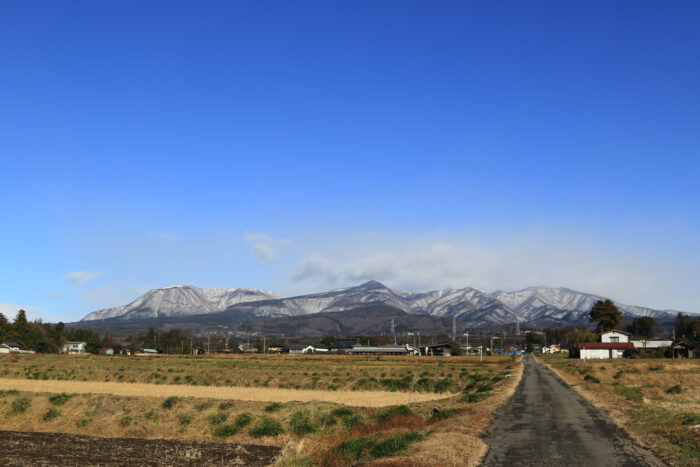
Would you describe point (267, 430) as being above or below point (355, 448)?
below

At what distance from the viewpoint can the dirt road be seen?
23.1 m

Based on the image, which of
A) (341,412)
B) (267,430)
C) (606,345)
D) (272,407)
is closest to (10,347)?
(272,407)

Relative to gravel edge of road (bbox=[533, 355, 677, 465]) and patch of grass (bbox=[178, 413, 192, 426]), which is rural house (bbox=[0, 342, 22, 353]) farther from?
gravel edge of road (bbox=[533, 355, 677, 465])

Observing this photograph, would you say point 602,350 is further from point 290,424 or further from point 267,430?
point 267,430

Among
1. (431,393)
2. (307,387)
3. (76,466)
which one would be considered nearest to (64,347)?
(307,387)

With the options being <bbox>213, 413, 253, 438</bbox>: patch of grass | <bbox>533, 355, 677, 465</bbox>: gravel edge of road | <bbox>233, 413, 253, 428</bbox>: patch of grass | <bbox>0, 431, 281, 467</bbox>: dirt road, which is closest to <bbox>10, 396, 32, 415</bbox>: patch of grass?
<bbox>0, 431, 281, 467</bbox>: dirt road

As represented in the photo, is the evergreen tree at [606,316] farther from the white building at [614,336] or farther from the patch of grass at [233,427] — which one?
the patch of grass at [233,427]

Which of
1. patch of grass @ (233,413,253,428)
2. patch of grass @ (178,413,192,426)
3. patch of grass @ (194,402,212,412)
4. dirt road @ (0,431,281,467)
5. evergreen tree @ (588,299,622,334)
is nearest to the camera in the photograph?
dirt road @ (0,431,281,467)

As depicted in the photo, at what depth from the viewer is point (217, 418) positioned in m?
31.5

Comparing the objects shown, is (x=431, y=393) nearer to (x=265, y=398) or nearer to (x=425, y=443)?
(x=265, y=398)

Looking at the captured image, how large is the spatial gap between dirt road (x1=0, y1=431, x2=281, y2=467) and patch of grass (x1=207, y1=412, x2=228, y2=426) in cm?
314

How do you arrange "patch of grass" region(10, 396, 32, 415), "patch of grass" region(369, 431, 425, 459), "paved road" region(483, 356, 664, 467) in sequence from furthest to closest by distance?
"patch of grass" region(10, 396, 32, 415) < "patch of grass" region(369, 431, 425, 459) < "paved road" region(483, 356, 664, 467)

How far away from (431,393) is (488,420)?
2557 cm

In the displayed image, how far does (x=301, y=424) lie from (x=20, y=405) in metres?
20.8
